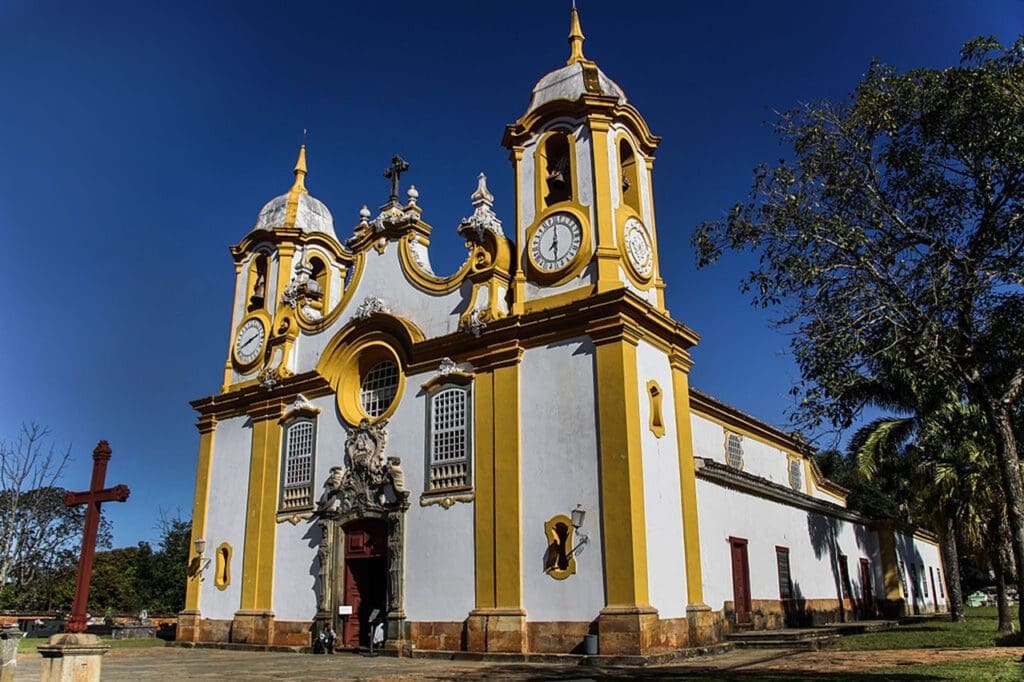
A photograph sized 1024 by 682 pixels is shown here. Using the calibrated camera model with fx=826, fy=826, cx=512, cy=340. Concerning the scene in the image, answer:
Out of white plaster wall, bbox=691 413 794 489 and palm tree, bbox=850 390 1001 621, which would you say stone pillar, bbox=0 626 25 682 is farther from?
palm tree, bbox=850 390 1001 621

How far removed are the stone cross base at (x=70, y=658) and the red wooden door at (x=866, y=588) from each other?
1055 inches

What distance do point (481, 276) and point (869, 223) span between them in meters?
8.73

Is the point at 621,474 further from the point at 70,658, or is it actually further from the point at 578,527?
the point at 70,658

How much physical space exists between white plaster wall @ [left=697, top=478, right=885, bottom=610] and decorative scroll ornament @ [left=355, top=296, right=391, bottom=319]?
9.31 metres

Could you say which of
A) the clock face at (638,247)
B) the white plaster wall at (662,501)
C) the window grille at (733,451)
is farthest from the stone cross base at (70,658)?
the window grille at (733,451)

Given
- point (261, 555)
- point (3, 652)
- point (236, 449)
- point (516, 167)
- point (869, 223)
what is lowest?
point (3, 652)

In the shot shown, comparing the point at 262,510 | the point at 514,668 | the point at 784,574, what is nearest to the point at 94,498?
the point at 514,668

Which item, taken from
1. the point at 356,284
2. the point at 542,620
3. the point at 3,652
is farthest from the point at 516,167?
the point at 3,652

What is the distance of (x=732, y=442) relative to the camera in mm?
27609

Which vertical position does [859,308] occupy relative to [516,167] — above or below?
below

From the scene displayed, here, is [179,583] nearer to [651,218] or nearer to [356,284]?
[356,284]

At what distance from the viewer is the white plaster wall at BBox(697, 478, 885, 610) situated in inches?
759

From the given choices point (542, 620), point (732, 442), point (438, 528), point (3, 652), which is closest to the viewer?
point (3, 652)

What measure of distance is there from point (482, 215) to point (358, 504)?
7.84 metres
